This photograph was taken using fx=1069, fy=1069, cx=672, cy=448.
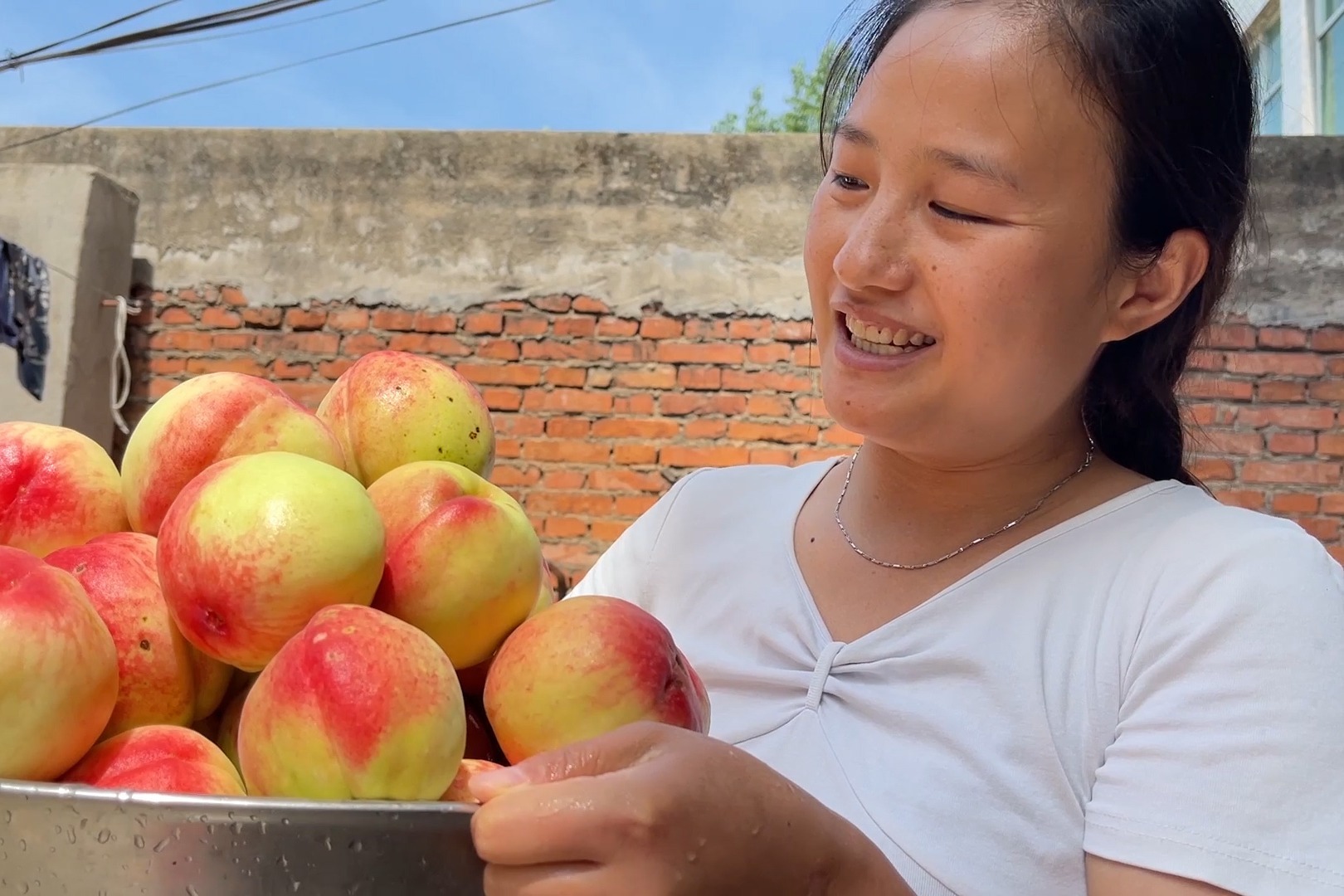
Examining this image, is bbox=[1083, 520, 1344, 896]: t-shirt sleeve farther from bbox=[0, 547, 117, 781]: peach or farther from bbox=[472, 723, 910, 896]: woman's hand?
bbox=[0, 547, 117, 781]: peach

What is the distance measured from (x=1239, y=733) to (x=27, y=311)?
162 inches

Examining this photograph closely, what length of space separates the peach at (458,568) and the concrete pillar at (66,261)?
11.5 ft

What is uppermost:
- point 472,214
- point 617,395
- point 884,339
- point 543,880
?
point 472,214

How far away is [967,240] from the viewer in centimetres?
97

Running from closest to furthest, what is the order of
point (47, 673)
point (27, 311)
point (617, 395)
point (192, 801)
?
point (192, 801) < point (47, 673) < point (27, 311) < point (617, 395)

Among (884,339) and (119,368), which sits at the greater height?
(119,368)

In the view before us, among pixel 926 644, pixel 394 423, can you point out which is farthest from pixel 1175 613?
pixel 394 423

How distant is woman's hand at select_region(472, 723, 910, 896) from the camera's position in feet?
1.89

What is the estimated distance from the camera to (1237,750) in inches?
Answer: 31.6

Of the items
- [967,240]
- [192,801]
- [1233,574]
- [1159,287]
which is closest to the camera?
[192,801]

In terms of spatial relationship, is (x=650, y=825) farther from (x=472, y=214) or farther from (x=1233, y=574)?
(x=472, y=214)

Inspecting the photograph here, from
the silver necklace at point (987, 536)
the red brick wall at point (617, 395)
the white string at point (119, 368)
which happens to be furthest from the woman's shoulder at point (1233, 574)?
the white string at point (119, 368)

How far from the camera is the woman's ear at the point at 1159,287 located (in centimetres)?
107

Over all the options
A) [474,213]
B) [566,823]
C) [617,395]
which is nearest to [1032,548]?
[566,823]
